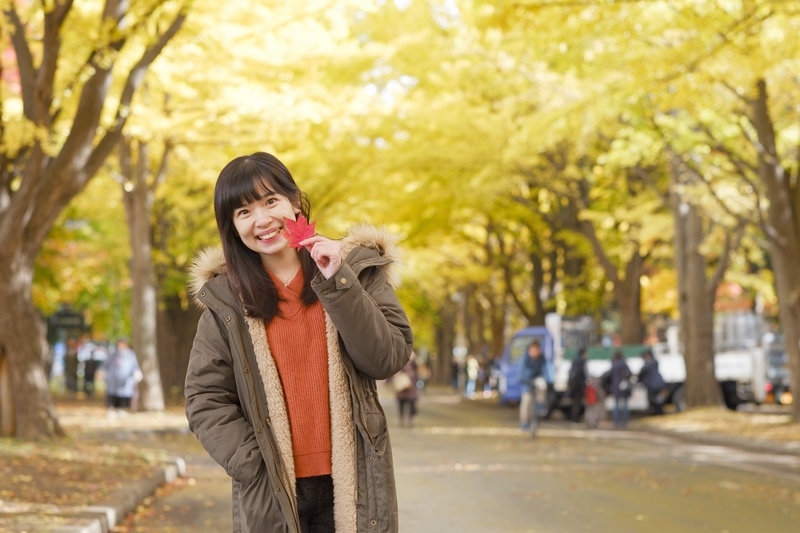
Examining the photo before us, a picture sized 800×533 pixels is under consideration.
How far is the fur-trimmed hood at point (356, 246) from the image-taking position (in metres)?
3.59

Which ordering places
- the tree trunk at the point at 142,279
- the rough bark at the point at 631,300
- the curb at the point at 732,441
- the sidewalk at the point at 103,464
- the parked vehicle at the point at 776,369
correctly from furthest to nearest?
the rough bark at the point at 631,300, the parked vehicle at the point at 776,369, the tree trunk at the point at 142,279, the curb at the point at 732,441, the sidewalk at the point at 103,464

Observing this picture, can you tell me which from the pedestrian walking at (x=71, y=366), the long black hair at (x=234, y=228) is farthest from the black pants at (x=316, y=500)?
the pedestrian walking at (x=71, y=366)

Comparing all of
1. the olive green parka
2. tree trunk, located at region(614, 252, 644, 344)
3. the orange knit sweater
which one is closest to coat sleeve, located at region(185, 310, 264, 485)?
the olive green parka

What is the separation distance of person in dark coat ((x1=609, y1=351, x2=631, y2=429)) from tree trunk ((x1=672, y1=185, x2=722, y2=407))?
76.3 inches

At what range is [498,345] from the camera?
52.1 metres

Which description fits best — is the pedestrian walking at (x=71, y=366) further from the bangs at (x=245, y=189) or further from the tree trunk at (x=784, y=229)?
the bangs at (x=245, y=189)

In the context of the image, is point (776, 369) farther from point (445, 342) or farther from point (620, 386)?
point (445, 342)

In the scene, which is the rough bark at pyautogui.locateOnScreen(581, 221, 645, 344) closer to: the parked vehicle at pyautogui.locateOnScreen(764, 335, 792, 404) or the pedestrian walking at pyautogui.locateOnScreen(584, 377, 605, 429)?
the parked vehicle at pyautogui.locateOnScreen(764, 335, 792, 404)

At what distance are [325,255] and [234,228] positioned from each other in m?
0.52

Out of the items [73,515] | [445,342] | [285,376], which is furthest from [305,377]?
[445,342]

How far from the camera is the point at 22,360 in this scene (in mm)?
14812

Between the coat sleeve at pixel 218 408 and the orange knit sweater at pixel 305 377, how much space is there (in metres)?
0.13

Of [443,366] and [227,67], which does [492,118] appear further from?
[443,366]

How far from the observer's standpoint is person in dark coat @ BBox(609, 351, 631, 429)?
82.7 feet
